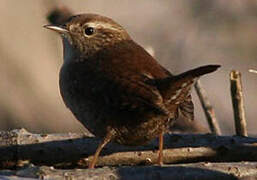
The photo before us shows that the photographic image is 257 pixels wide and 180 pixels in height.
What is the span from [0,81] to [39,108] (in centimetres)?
49

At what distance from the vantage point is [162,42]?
11.7 m

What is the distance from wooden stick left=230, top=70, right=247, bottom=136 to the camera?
17.3ft

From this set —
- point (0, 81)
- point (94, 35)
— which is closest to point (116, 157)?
point (94, 35)

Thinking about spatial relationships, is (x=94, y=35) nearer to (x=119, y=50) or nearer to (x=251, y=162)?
(x=119, y=50)

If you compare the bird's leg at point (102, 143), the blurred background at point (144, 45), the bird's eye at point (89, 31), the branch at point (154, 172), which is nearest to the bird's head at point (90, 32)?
the bird's eye at point (89, 31)

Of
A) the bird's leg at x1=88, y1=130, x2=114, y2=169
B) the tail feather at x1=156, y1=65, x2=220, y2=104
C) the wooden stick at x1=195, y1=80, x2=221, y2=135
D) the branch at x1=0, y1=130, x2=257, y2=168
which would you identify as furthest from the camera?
the wooden stick at x1=195, y1=80, x2=221, y2=135

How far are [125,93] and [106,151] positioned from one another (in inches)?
23.8

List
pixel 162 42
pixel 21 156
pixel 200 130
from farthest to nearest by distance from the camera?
pixel 162 42
pixel 200 130
pixel 21 156

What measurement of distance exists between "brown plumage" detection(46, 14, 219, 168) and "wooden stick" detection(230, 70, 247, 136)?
492 mm

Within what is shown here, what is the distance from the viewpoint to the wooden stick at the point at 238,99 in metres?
5.27

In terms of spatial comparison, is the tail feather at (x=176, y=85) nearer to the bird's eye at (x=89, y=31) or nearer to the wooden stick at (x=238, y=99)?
the wooden stick at (x=238, y=99)

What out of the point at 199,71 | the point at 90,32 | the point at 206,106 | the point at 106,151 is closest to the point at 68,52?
the point at 90,32

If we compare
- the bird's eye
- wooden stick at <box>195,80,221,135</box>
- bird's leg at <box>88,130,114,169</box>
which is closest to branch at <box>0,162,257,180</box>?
bird's leg at <box>88,130,114,169</box>

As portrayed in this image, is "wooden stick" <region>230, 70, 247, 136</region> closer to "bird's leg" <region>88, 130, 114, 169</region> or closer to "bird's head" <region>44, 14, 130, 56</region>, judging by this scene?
"bird's head" <region>44, 14, 130, 56</region>
